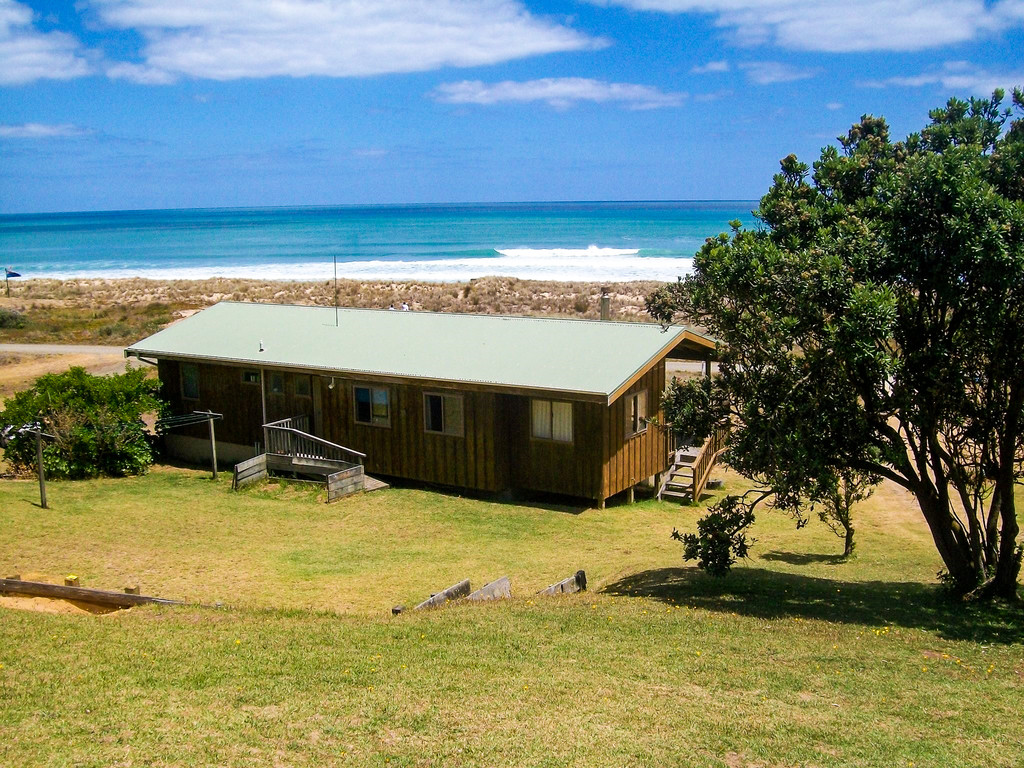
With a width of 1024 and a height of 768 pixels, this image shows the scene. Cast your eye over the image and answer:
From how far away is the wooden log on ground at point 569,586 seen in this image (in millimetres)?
13102

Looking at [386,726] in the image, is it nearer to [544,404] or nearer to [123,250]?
[544,404]

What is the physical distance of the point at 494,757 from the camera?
7.18 meters

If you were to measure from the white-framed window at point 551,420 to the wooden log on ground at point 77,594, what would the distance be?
9.58 meters

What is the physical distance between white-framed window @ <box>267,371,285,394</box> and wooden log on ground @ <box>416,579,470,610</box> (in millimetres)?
11483

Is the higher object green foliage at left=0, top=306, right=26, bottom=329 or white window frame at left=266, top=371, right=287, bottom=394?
green foliage at left=0, top=306, right=26, bottom=329

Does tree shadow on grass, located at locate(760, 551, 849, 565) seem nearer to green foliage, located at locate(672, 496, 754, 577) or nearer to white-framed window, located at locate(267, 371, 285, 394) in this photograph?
green foliage, located at locate(672, 496, 754, 577)

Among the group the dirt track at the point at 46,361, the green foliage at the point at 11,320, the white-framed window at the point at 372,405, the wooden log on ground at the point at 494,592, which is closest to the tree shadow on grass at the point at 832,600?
the wooden log on ground at the point at 494,592

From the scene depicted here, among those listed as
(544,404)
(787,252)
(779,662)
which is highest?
(787,252)

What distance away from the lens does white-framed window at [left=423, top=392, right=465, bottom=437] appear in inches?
802

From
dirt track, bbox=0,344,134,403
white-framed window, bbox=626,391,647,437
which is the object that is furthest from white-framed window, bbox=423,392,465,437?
dirt track, bbox=0,344,134,403

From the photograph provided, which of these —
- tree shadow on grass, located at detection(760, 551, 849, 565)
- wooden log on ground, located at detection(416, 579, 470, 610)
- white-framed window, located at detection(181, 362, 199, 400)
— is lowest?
tree shadow on grass, located at detection(760, 551, 849, 565)

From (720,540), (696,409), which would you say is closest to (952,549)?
(720,540)

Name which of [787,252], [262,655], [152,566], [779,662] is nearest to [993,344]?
[787,252]

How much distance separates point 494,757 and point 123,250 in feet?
442
